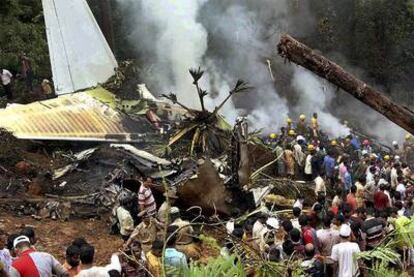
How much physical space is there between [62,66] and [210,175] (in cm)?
767

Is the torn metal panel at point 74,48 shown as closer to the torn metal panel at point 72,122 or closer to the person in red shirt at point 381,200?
the torn metal panel at point 72,122

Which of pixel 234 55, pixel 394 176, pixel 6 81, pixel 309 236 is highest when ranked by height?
pixel 234 55

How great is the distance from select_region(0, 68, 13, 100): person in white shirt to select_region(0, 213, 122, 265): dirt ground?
24.0 ft

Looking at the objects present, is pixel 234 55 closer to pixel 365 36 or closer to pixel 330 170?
pixel 365 36

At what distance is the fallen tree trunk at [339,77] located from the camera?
4.44m

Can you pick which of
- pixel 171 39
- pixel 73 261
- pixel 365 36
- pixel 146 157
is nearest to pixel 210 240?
pixel 73 261

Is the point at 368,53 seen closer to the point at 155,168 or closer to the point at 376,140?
the point at 376,140

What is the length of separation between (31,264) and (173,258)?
1289 mm

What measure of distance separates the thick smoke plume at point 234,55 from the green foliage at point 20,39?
11.8 feet

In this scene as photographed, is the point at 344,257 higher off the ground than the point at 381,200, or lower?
lower

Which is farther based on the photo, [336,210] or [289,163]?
[289,163]

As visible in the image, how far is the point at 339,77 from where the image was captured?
454cm

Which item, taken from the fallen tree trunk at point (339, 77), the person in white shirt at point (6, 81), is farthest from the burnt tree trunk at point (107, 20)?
the fallen tree trunk at point (339, 77)

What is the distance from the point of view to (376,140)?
23188 mm
